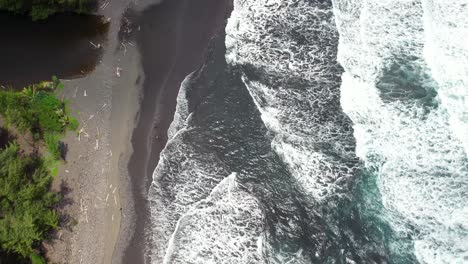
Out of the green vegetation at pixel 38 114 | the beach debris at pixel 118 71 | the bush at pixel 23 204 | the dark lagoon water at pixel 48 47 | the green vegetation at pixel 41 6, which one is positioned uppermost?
the green vegetation at pixel 41 6

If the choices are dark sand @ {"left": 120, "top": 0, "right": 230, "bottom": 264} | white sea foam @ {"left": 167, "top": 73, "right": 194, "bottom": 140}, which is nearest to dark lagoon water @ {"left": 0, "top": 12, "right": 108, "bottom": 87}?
dark sand @ {"left": 120, "top": 0, "right": 230, "bottom": 264}

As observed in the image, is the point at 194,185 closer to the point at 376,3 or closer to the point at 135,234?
the point at 135,234

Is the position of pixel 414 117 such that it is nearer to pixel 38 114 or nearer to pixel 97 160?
pixel 97 160

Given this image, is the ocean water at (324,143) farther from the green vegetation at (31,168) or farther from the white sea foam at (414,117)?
the green vegetation at (31,168)

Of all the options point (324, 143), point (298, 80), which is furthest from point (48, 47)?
point (324, 143)

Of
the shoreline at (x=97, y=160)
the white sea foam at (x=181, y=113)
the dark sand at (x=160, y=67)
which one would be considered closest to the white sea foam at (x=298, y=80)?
the dark sand at (x=160, y=67)
